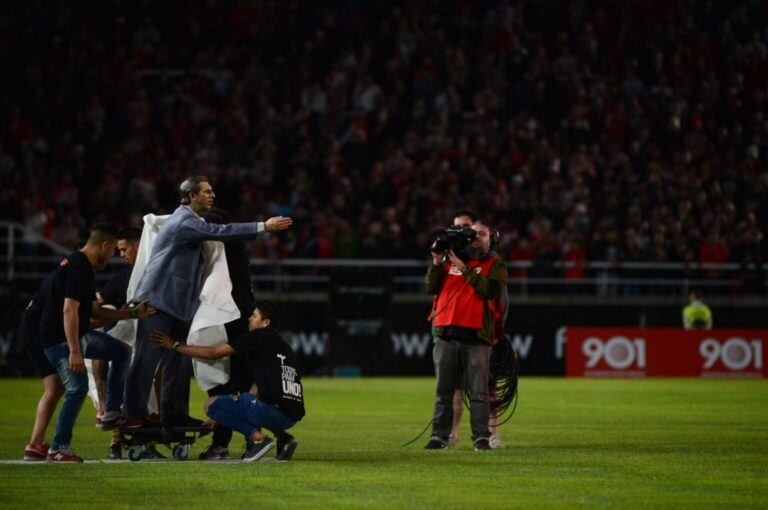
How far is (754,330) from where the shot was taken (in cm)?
3331

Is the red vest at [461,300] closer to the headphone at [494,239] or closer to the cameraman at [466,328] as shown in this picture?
the cameraman at [466,328]

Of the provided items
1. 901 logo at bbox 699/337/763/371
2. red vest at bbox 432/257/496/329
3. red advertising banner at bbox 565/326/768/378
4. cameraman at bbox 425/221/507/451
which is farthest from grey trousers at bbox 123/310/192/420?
901 logo at bbox 699/337/763/371

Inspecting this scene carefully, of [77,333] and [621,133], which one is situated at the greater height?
[621,133]

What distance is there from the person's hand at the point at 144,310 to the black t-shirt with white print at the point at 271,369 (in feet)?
2.48

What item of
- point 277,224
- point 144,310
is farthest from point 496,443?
point 144,310

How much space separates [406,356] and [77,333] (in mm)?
21221

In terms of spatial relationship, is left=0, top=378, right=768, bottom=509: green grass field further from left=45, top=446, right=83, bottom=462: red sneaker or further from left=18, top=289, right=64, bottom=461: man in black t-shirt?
left=18, top=289, right=64, bottom=461: man in black t-shirt

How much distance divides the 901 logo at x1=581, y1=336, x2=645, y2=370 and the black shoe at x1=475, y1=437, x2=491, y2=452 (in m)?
19.4

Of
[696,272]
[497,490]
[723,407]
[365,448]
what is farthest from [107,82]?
[497,490]

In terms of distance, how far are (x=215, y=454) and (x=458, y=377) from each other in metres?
2.93

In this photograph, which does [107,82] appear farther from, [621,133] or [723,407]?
[723,407]

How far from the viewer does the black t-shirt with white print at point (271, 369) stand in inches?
508

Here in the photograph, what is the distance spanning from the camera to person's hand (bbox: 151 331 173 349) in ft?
41.7

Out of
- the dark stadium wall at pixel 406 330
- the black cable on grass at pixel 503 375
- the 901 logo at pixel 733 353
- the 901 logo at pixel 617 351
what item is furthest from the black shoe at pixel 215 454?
the 901 logo at pixel 733 353
